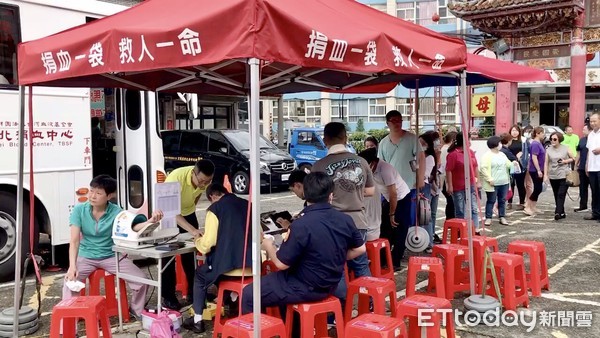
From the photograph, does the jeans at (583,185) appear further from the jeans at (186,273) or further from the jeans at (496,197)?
the jeans at (186,273)

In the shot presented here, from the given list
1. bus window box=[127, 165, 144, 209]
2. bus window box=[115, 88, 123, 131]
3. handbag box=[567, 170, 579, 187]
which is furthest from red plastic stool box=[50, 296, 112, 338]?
handbag box=[567, 170, 579, 187]

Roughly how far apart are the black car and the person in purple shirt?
5.90 meters

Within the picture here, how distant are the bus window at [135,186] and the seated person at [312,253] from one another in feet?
10.3

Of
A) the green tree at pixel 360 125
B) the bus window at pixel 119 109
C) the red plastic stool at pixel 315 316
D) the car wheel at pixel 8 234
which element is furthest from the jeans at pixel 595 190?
the green tree at pixel 360 125

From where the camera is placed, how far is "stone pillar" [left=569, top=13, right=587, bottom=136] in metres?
14.0

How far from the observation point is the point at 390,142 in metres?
6.18

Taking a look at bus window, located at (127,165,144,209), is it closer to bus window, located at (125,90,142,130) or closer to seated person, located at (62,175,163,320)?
bus window, located at (125,90,142,130)

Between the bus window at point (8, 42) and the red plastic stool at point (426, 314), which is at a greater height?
the bus window at point (8, 42)

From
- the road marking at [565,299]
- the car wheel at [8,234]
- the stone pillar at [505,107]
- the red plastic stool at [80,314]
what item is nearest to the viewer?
the red plastic stool at [80,314]

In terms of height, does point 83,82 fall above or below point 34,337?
above

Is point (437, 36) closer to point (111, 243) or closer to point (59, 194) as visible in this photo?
point (111, 243)

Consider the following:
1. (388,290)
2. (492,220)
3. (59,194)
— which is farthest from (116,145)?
(492,220)

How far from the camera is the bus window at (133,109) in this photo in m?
6.29

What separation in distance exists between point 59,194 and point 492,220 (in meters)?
6.49
